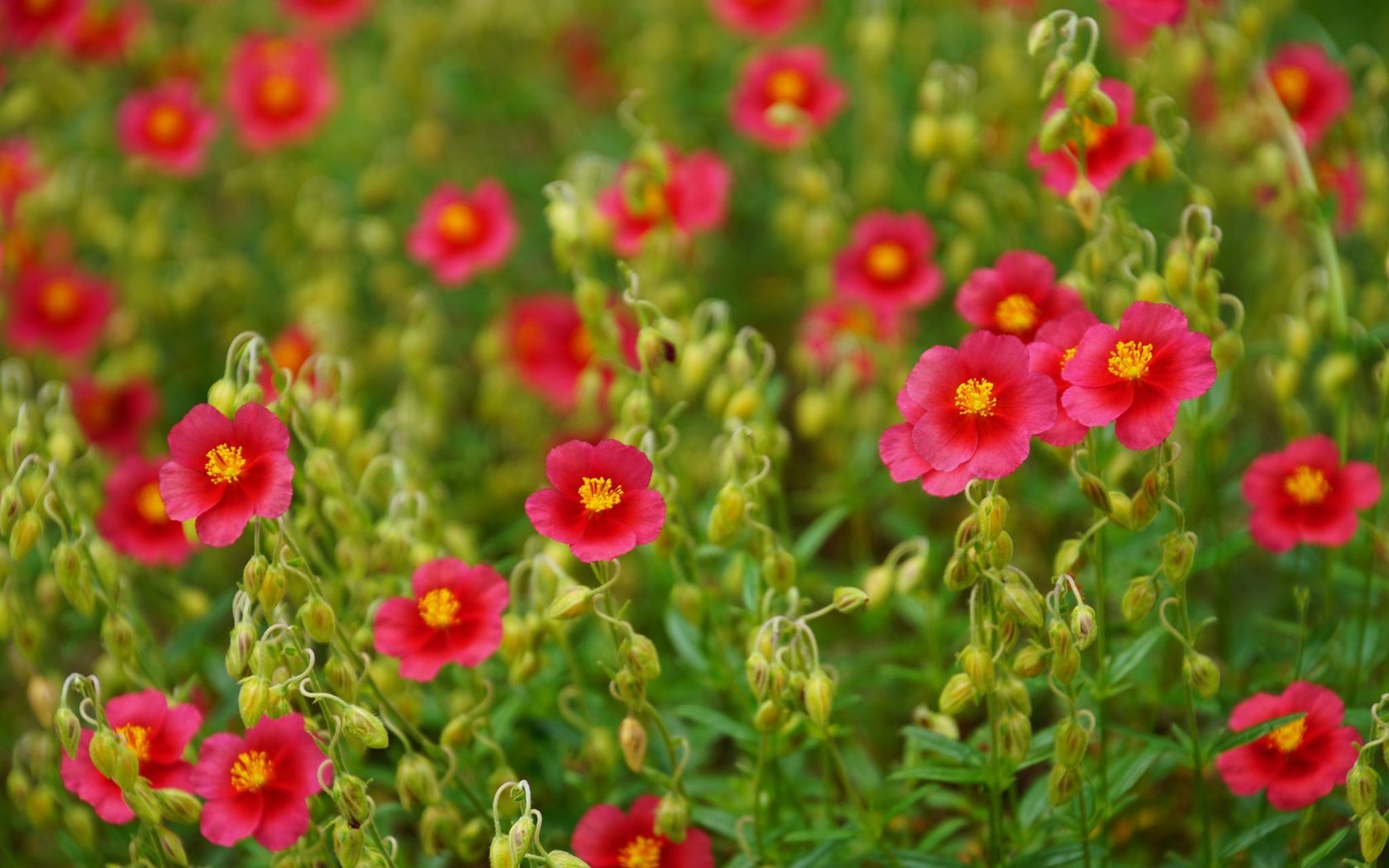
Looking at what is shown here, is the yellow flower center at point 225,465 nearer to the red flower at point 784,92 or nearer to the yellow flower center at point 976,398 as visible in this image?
the yellow flower center at point 976,398

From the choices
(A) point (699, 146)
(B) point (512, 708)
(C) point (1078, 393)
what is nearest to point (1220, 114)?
(A) point (699, 146)

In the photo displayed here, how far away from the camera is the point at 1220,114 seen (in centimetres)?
329

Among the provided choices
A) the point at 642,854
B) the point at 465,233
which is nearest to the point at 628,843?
the point at 642,854

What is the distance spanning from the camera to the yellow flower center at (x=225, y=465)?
1.87m

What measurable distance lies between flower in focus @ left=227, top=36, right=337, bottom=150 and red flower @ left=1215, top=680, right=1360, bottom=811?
9.82ft

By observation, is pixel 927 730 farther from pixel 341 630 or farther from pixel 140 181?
pixel 140 181

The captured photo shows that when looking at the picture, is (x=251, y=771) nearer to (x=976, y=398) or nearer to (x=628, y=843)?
(x=628, y=843)

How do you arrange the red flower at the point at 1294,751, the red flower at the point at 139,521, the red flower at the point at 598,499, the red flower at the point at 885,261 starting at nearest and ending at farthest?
the red flower at the point at 598,499 < the red flower at the point at 1294,751 < the red flower at the point at 139,521 < the red flower at the point at 885,261

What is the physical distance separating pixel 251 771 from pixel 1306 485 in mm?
1766

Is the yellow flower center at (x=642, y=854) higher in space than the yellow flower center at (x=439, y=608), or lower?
lower

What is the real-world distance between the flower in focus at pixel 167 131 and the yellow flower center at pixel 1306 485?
2935 millimetres

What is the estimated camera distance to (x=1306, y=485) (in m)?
2.23

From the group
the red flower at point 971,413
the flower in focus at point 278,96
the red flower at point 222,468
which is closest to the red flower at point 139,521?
the red flower at point 222,468

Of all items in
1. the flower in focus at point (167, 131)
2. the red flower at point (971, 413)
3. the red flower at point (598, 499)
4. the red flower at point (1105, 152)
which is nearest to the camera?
the red flower at point (971, 413)
